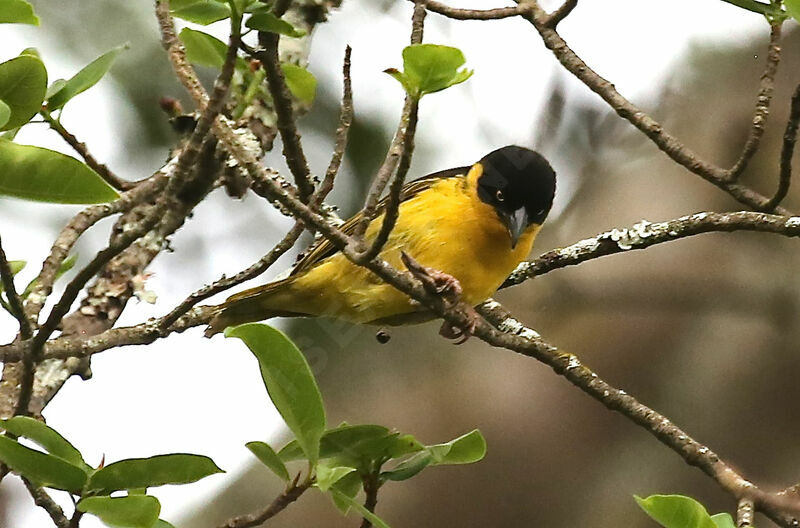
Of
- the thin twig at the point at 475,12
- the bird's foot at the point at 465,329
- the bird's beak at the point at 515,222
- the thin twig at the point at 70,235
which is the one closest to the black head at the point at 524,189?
the bird's beak at the point at 515,222

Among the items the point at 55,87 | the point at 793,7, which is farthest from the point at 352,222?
the point at 793,7

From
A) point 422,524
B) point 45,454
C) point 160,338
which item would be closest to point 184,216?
point 160,338

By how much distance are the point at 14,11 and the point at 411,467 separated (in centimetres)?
90

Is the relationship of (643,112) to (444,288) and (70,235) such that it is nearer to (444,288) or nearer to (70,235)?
(444,288)

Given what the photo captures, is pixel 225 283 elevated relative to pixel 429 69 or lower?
lower

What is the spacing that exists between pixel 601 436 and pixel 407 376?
0.93m

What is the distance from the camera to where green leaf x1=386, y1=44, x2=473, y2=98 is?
138 centimetres

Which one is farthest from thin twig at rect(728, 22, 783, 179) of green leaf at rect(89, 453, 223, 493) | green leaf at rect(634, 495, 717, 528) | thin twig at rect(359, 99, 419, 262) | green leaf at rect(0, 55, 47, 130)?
green leaf at rect(0, 55, 47, 130)

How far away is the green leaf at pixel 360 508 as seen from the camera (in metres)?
1.46

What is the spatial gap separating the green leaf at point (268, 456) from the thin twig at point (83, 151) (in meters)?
0.69

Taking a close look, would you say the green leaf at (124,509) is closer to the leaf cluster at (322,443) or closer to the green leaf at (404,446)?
the leaf cluster at (322,443)

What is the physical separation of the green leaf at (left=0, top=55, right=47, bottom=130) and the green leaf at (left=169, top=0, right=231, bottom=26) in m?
0.29

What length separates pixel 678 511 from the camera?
4.50ft

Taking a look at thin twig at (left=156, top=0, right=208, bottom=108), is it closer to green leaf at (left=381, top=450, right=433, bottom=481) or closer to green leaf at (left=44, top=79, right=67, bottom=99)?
green leaf at (left=44, top=79, right=67, bottom=99)
